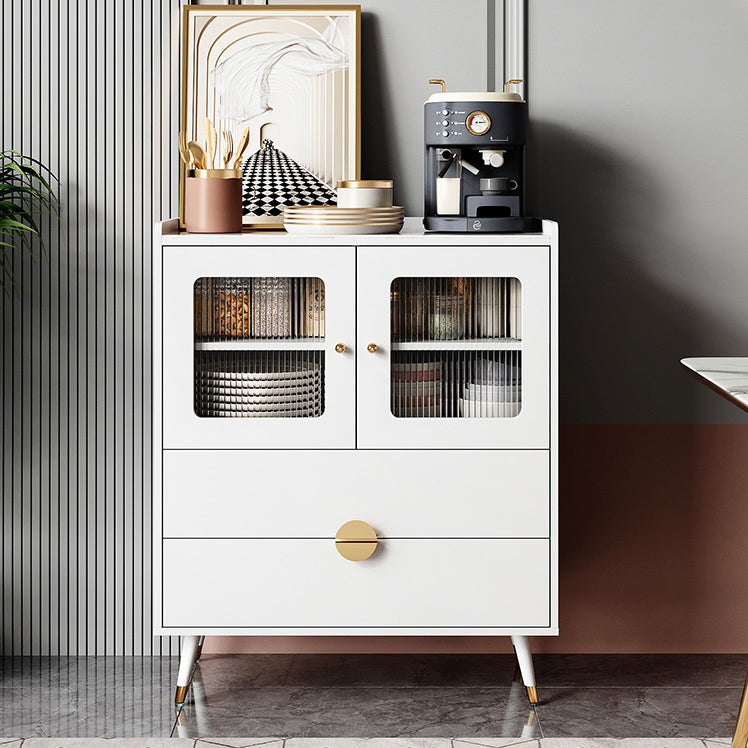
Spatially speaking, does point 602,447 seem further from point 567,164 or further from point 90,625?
point 90,625

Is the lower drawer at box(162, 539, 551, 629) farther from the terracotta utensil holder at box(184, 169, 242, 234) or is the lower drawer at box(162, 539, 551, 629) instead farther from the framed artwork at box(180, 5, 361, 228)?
Result: the framed artwork at box(180, 5, 361, 228)

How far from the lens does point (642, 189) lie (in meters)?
2.61

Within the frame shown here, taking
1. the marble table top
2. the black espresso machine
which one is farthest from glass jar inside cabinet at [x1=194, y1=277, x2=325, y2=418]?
the marble table top

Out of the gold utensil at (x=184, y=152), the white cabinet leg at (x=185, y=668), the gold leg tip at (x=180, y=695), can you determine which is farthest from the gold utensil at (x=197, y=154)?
the gold leg tip at (x=180, y=695)

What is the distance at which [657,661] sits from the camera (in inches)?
105

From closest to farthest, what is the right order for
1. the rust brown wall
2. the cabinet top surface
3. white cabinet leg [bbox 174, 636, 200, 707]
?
the cabinet top surface < white cabinet leg [bbox 174, 636, 200, 707] < the rust brown wall

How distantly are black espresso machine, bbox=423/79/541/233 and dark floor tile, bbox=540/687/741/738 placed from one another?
1.19 metres

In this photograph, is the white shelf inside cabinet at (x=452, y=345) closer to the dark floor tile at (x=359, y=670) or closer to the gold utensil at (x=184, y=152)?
the gold utensil at (x=184, y=152)

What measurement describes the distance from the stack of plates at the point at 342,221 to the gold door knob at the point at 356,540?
67cm

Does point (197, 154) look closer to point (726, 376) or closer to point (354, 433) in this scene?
point (354, 433)

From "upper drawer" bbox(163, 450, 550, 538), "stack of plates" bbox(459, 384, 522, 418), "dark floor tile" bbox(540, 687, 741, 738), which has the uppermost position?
"stack of plates" bbox(459, 384, 522, 418)

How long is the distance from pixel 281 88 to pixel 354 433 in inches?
38.8

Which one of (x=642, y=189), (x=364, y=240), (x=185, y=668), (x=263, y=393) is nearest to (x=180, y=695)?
(x=185, y=668)

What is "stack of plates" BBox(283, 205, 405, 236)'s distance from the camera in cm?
218
